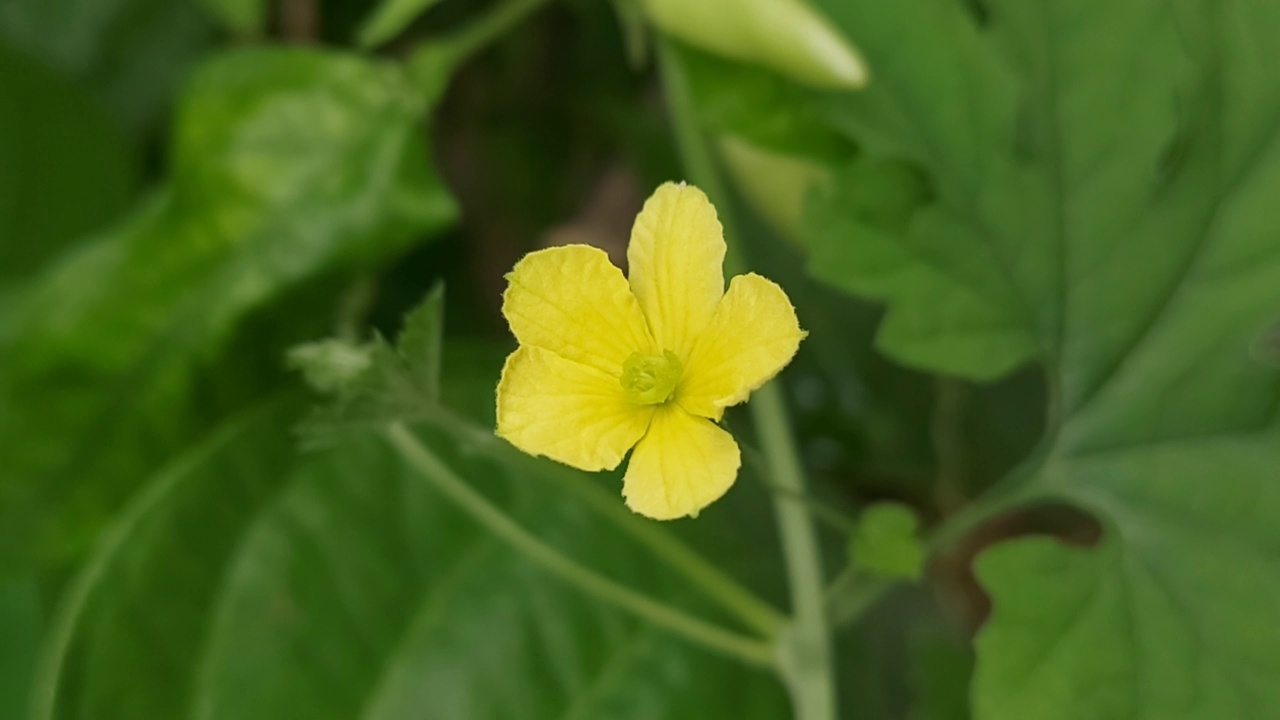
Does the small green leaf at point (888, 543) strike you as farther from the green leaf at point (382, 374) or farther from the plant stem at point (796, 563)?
the green leaf at point (382, 374)

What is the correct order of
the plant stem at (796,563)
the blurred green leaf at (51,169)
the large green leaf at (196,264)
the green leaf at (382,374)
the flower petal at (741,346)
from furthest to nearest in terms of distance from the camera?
the blurred green leaf at (51,169)
the large green leaf at (196,264)
the plant stem at (796,563)
the green leaf at (382,374)
the flower petal at (741,346)

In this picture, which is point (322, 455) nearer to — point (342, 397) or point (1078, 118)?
point (342, 397)

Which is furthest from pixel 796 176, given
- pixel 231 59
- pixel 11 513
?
pixel 11 513

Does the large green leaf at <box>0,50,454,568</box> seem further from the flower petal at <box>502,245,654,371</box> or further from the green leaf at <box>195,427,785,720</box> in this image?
the flower petal at <box>502,245,654,371</box>

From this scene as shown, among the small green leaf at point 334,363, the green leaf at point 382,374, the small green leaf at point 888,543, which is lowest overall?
the small green leaf at point 888,543

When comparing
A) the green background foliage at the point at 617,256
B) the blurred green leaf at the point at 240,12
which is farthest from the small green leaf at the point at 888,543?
the blurred green leaf at the point at 240,12

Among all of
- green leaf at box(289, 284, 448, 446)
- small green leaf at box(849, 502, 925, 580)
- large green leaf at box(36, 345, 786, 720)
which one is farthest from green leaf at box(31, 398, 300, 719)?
small green leaf at box(849, 502, 925, 580)
